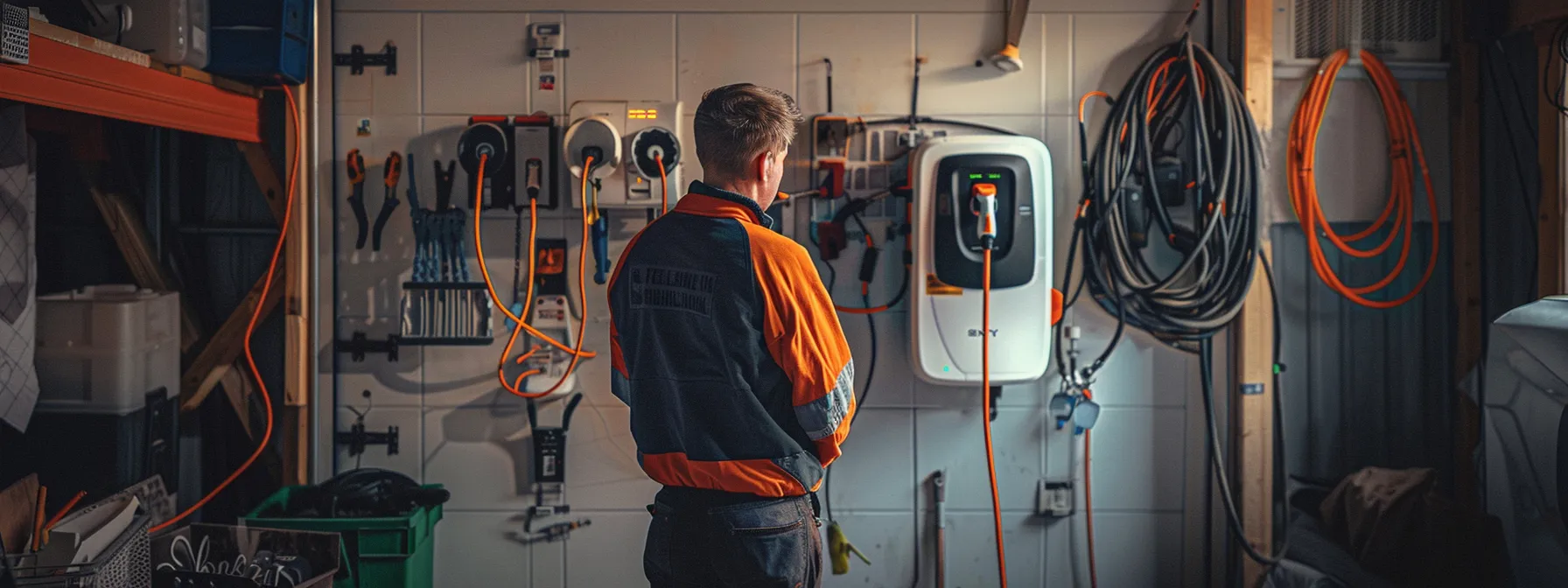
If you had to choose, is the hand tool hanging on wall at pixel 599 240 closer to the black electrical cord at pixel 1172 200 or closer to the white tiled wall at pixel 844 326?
the white tiled wall at pixel 844 326

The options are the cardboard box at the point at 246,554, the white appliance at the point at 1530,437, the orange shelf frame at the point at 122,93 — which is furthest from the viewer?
the cardboard box at the point at 246,554

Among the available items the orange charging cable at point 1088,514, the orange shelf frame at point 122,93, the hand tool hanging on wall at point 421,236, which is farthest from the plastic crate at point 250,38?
the orange charging cable at point 1088,514

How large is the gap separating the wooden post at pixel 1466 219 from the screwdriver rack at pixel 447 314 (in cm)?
350

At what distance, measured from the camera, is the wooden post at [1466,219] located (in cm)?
337

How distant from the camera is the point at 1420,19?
3402 mm

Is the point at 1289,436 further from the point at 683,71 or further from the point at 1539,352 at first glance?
the point at 683,71

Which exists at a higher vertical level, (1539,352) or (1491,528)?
(1539,352)

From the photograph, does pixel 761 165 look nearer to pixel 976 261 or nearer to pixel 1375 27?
pixel 976 261

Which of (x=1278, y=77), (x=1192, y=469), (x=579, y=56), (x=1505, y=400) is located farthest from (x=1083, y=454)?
(x=579, y=56)

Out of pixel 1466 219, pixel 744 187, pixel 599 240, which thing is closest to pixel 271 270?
pixel 599 240

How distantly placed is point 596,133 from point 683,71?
437 millimetres

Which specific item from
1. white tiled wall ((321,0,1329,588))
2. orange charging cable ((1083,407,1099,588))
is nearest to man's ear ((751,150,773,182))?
white tiled wall ((321,0,1329,588))

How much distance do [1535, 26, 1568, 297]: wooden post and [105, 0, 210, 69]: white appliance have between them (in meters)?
4.31

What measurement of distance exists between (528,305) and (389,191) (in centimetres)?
64
